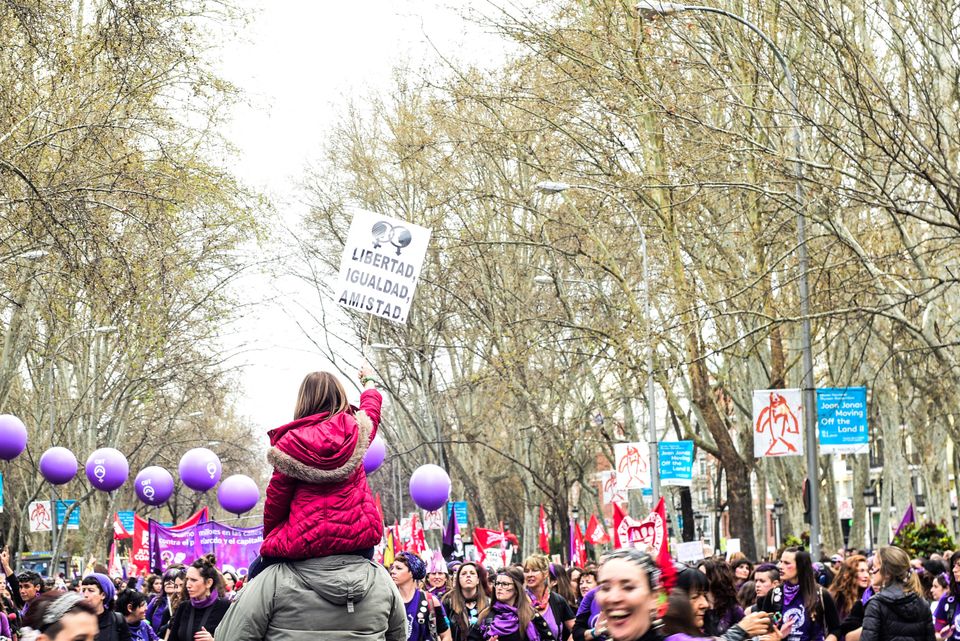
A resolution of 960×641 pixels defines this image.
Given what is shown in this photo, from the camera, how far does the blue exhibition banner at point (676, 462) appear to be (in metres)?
30.8

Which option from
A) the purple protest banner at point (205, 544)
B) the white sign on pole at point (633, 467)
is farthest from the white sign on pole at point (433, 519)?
the purple protest banner at point (205, 544)

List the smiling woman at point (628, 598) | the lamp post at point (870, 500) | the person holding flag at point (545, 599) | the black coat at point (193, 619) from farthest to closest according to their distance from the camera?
Result: the lamp post at point (870, 500) < the person holding flag at point (545, 599) < the black coat at point (193, 619) < the smiling woman at point (628, 598)

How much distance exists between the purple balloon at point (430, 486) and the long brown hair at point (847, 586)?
8530 millimetres

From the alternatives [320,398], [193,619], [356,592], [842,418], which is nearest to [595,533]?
[842,418]

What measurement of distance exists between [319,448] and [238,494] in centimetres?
2031

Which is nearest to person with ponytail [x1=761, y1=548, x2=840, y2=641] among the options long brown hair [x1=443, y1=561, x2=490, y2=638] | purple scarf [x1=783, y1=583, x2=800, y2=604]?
purple scarf [x1=783, y1=583, x2=800, y2=604]

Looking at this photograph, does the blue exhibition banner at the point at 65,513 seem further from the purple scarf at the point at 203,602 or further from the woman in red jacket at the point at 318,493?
the woman in red jacket at the point at 318,493

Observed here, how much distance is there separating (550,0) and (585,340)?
7187 mm

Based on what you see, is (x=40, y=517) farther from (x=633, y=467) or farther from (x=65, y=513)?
(x=633, y=467)

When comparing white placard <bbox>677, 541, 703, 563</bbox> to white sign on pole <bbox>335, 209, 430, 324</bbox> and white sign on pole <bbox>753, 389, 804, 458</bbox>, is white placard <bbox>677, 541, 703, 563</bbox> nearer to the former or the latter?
white sign on pole <bbox>753, 389, 804, 458</bbox>

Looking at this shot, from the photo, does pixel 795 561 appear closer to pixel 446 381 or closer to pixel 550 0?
pixel 550 0

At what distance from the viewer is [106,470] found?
80.5ft

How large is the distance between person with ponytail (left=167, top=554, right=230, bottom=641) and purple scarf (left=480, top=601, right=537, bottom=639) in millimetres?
1750

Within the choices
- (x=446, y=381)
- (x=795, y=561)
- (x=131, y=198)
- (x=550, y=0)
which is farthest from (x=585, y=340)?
(x=795, y=561)
